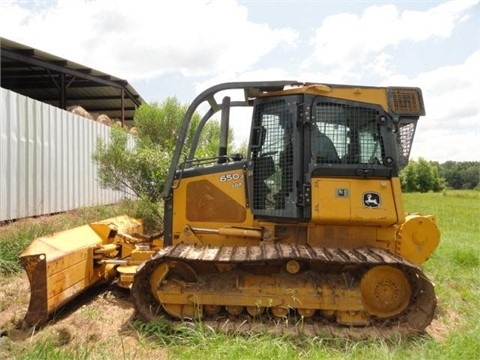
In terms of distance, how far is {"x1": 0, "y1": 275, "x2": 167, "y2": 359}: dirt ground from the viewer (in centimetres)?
409

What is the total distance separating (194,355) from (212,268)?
1215 millimetres

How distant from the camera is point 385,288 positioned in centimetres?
492

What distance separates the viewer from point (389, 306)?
16.3 feet

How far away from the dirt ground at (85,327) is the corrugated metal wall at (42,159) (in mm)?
3154

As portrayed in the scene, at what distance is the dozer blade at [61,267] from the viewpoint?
4664 mm

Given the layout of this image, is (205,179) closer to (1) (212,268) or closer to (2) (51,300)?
(1) (212,268)

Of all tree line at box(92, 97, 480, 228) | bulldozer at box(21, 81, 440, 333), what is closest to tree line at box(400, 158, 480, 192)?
tree line at box(92, 97, 480, 228)

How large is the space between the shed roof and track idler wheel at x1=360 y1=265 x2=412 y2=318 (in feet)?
38.8

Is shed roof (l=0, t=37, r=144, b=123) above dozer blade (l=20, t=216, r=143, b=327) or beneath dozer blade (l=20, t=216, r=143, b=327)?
above

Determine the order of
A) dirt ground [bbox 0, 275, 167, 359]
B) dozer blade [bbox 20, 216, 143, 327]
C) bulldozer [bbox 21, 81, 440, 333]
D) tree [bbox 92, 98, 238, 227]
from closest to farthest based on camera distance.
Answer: dirt ground [bbox 0, 275, 167, 359], dozer blade [bbox 20, 216, 143, 327], bulldozer [bbox 21, 81, 440, 333], tree [bbox 92, 98, 238, 227]

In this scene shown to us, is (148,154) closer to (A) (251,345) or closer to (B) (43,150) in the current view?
(B) (43,150)

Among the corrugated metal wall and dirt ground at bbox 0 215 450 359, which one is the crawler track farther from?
the corrugated metal wall

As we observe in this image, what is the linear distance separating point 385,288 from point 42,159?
785 centimetres

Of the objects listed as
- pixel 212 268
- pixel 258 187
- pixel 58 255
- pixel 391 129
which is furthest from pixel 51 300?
pixel 391 129
